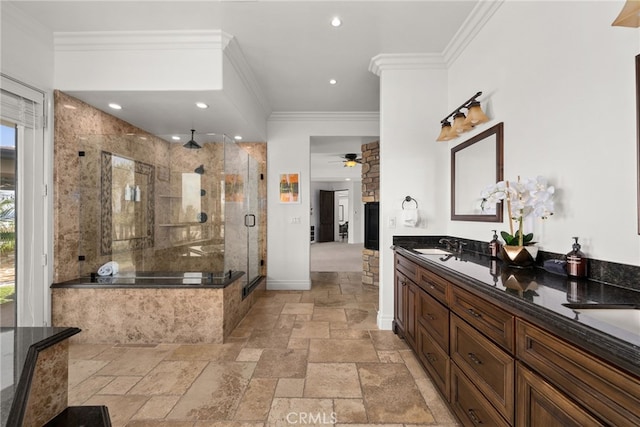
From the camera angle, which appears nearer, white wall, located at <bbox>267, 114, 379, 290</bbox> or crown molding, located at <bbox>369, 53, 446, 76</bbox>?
crown molding, located at <bbox>369, 53, 446, 76</bbox>

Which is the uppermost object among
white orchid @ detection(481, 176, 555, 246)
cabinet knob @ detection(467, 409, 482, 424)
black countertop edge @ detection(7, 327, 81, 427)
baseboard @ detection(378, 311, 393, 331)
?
white orchid @ detection(481, 176, 555, 246)

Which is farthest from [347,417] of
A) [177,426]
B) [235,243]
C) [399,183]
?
[235,243]

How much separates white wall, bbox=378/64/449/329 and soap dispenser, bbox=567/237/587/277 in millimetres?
1496

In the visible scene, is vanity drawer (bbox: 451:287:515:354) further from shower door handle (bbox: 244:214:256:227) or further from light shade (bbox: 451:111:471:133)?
shower door handle (bbox: 244:214:256:227)

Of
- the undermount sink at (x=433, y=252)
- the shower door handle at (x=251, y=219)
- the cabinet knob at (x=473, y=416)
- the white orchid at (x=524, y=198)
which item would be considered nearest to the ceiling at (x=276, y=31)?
the shower door handle at (x=251, y=219)

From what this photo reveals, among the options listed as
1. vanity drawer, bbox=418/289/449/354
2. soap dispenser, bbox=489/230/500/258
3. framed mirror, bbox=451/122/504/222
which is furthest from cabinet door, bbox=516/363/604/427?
framed mirror, bbox=451/122/504/222

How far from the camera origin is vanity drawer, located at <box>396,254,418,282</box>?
219cm

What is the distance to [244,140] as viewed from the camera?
170 inches

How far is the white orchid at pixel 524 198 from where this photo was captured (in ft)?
5.00

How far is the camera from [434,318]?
5.96 ft

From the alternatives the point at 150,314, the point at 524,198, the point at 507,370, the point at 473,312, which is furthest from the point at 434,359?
the point at 150,314

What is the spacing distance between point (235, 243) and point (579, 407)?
3212 mm

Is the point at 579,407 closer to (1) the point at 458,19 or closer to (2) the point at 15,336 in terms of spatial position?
(2) the point at 15,336

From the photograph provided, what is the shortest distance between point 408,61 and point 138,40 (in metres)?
2.62
